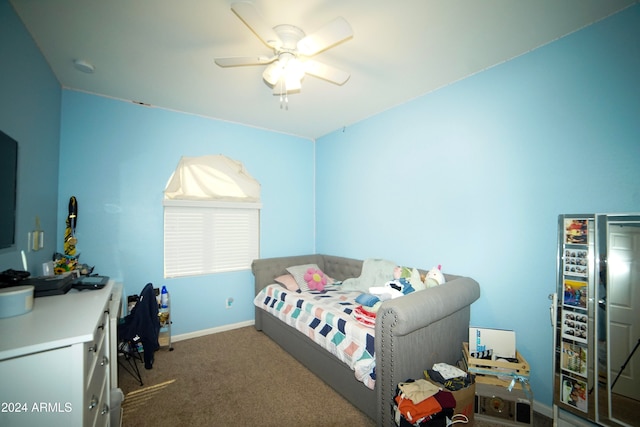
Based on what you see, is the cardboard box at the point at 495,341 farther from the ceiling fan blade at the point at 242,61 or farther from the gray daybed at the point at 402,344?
the ceiling fan blade at the point at 242,61

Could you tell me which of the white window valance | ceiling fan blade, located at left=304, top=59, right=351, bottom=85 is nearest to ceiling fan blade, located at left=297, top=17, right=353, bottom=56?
ceiling fan blade, located at left=304, top=59, right=351, bottom=85

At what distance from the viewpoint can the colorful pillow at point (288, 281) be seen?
10.5 ft

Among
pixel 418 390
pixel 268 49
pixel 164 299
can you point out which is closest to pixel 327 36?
pixel 268 49

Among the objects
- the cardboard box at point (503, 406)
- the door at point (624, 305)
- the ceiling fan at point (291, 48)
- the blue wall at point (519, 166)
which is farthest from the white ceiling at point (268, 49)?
the cardboard box at point (503, 406)

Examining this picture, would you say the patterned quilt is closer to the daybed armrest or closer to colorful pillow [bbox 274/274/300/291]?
colorful pillow [bbox 274/274/300/291]

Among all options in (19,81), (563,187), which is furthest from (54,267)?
(563,187)

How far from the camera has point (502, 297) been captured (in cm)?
217

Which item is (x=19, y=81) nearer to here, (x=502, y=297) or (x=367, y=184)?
(x=367, y=184)

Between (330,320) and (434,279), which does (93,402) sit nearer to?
(330,320)

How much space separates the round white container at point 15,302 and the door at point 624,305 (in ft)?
10.8

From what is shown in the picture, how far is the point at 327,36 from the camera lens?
151 cm

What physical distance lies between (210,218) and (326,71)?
2397 mm

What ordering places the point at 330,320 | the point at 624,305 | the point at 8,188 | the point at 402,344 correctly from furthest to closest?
the point at 330,320
the point at 402,344
the point at 624,305
the point at 8,188

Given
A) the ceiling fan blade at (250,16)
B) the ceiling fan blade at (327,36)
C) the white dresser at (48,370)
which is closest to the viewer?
the white dresser at (48,370)
